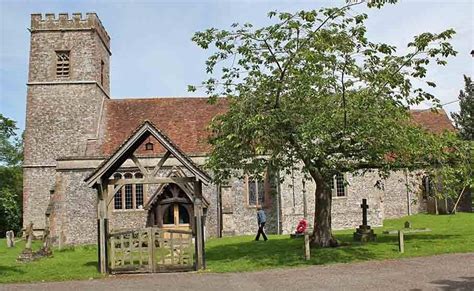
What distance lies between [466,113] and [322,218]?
40901 millimetres

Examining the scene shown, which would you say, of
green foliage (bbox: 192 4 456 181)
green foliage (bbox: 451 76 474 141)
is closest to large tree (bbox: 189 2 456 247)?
green foliage (bbox: 192 4 456 181)

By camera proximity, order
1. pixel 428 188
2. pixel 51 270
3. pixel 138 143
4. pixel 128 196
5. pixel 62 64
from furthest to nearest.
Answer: pixel 62 64 → pixel 428 188 → pixel 128 196 → pixel 51 270 → pixel 138 143

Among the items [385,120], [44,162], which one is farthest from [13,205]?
[385,120]

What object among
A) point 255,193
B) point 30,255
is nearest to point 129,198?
point 255,193

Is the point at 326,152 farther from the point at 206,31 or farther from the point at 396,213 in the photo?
the point at 396,213

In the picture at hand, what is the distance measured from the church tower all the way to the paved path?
64.6 feet

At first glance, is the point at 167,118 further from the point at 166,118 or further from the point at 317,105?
the point at 317,105

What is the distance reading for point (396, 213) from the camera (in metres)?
36.7

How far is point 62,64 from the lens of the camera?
34.8 m

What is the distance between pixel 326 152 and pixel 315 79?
7.59 ft

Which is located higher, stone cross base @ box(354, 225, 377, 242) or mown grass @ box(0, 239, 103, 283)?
Result: stone cross base @ box(354, 225, 377, 242)

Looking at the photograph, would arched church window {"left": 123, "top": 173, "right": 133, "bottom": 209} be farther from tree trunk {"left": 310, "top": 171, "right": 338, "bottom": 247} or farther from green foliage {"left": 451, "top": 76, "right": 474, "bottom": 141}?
green foliage {"left": 451, "top": 76, "right": 474, "bottom": 141}

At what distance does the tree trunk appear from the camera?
702 inches

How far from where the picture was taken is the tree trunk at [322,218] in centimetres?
1783
